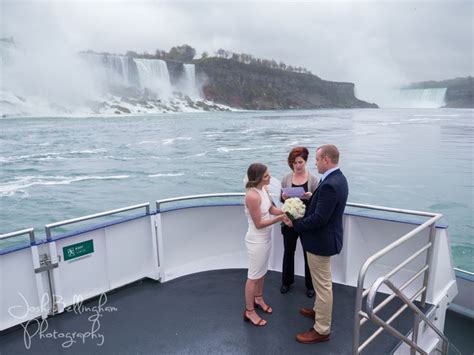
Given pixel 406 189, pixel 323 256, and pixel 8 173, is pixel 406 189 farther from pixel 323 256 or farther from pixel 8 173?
pixel 8 173

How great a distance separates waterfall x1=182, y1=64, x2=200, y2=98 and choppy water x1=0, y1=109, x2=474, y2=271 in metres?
33.0

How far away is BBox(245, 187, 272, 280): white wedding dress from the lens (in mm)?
2662

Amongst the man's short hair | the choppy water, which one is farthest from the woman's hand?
the choppy water

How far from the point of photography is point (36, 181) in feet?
64.6

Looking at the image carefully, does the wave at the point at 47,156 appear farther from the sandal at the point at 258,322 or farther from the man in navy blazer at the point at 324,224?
the man in navy blazer at the point at 324,224

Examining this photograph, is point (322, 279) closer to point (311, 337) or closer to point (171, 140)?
point (311, 337)

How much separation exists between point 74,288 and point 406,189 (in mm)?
18315

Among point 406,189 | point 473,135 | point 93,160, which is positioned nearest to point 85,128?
point 93,160

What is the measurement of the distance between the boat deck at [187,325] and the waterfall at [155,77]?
62.8m

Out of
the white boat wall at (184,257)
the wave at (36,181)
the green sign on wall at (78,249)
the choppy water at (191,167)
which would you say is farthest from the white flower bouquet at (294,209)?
the wave at (36,181)

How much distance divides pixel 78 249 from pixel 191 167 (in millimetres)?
20678

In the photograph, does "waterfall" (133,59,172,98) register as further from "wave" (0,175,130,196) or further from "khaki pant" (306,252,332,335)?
"khaki pant" (306,252,332,335)

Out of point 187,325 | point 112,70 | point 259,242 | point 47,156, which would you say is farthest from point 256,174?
point 112,70

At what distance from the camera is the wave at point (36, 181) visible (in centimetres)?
1823
